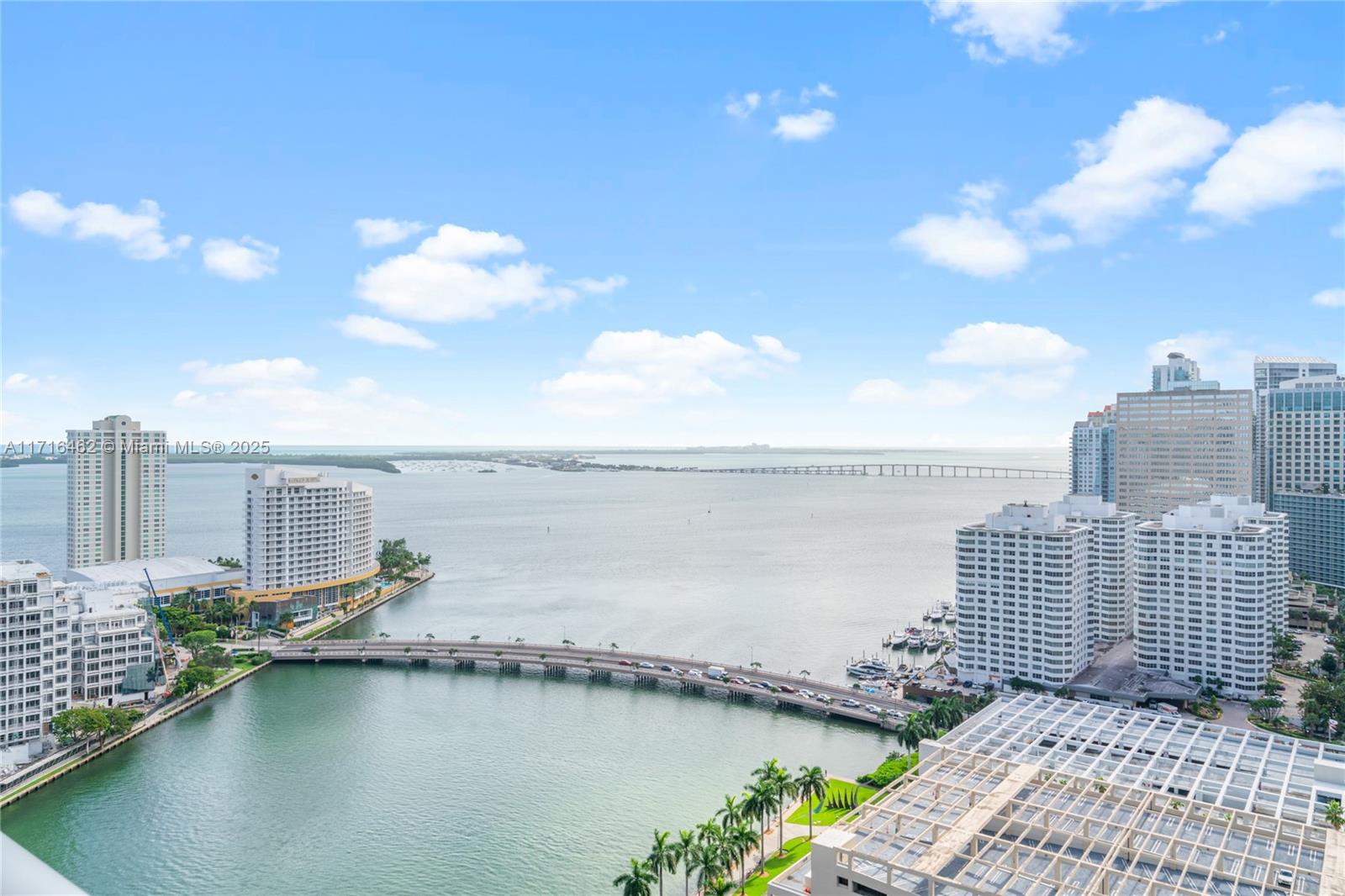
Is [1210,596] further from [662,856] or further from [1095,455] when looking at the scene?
[1095,455]

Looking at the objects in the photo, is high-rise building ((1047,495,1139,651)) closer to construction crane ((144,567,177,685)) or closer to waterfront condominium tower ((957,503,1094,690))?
waterfront condominium tower ((957,503,1094,690))

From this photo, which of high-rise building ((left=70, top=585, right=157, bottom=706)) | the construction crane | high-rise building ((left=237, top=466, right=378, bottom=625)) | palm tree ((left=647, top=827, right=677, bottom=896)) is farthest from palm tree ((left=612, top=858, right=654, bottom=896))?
high-rise building ((left=237, top=466, right=378, bottom=625))

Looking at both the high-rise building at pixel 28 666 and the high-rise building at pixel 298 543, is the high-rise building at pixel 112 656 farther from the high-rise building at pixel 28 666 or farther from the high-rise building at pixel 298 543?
the high-rise building at pixel 298 543

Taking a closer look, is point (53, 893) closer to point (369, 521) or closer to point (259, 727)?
point (259, 727)

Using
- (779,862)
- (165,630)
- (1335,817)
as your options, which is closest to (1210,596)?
Answer: (1335,817)

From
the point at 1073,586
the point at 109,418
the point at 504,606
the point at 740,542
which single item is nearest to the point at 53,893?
the point at 1073,586

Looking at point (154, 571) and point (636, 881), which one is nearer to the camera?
point (636, 881)
